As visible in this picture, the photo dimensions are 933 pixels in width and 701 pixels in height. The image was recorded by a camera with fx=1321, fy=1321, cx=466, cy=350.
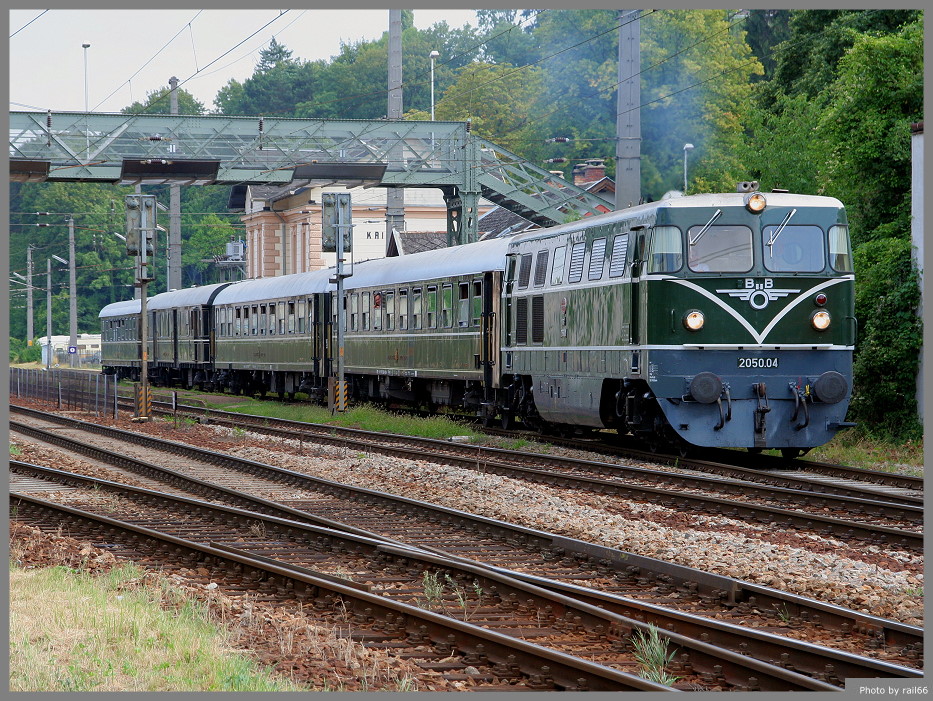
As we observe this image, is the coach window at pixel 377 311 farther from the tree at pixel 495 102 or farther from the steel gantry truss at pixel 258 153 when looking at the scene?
the tree at pixel 495 102

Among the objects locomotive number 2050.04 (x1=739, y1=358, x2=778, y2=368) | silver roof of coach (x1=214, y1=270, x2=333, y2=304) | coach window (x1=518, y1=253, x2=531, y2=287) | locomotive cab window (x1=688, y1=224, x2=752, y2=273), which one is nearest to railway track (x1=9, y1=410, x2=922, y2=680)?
locomotive number 2050.04 (x1=739, y1=358, x2=778, y2=368)

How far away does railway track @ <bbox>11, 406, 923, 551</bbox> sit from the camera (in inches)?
486

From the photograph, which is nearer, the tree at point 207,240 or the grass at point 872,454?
the grass at point 872,454

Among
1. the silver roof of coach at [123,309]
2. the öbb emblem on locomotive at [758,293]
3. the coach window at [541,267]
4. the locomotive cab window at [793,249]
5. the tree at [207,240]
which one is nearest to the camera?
the öbb emblem on locomotive at [758,293]

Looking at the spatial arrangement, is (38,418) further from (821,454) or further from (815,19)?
(815,19)

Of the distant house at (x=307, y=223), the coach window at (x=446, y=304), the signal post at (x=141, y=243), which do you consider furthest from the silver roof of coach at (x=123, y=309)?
the coach window at (x=446, y=304)

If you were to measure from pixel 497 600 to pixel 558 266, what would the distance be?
38.6 ft

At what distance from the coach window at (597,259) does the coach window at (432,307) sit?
329 inches

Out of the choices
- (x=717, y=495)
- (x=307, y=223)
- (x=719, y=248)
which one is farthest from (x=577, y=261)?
(x=307, y=223)

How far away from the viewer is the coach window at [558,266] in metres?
20.5

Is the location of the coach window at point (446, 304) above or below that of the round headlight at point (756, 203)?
below

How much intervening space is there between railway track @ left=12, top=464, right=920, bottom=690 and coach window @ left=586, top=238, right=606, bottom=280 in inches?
276

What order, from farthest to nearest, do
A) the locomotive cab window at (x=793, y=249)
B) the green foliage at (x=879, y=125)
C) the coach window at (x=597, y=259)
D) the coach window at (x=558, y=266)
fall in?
the green foliage at (x=879, y=125) < the coach window at (x=558, y=266) < the coach window at (x=597, y=259) < the locomotive cab window at (x=793, y=249)

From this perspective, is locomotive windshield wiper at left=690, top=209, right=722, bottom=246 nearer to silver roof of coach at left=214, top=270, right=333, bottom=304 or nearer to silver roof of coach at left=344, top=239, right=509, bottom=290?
silver roof of coach at left=344, top=239, right=509, bottom=290
